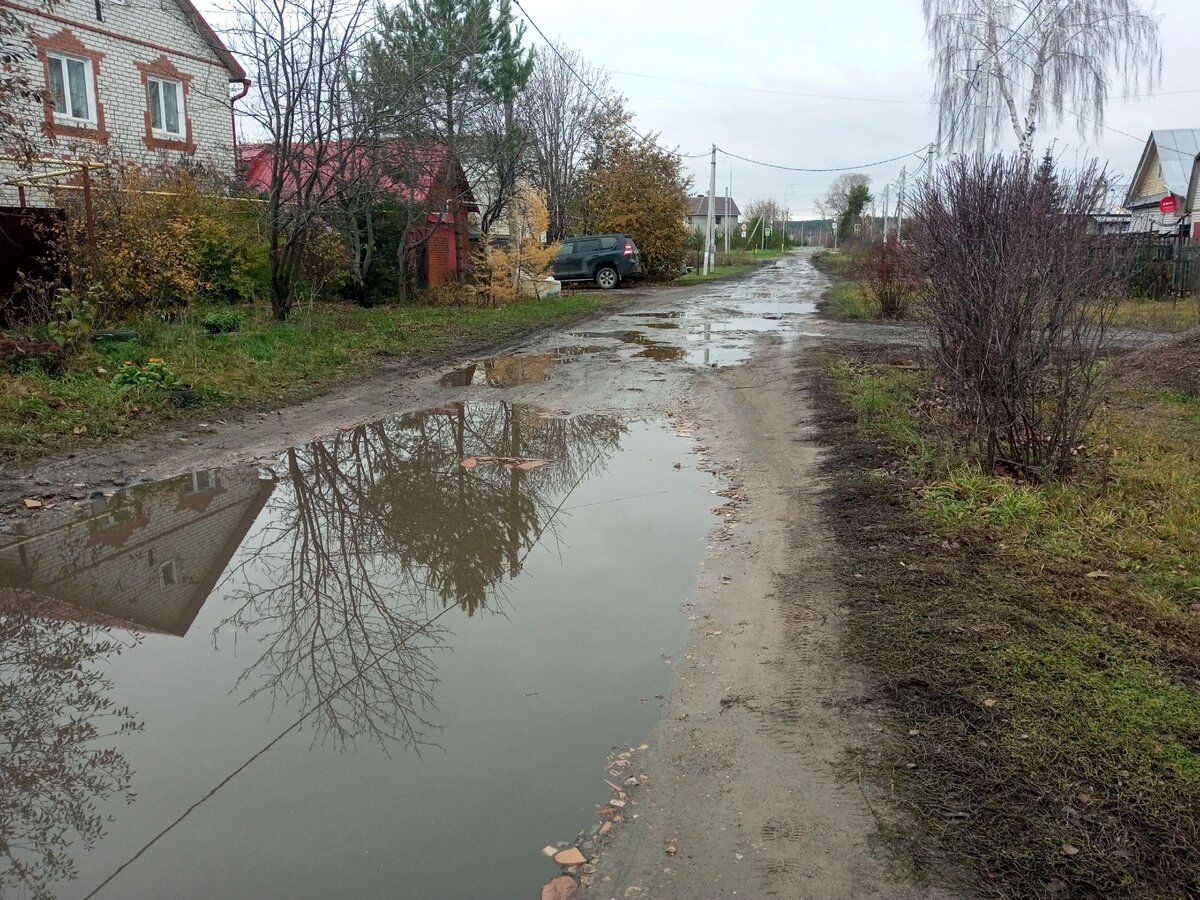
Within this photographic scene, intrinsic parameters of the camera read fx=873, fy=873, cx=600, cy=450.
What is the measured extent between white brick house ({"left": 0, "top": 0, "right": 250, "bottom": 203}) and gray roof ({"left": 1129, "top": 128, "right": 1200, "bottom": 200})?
3379cm

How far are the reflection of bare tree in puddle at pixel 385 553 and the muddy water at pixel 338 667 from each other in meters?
0.02

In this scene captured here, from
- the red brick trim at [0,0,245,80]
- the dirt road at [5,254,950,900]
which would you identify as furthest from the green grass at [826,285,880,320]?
the red brick trim at [0,0,245,80]

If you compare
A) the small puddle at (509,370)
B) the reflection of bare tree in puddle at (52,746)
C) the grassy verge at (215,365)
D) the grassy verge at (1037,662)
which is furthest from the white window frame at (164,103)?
the grassy verge at (1037,662)

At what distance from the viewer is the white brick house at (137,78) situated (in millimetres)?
17969

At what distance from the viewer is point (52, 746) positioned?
3508mm

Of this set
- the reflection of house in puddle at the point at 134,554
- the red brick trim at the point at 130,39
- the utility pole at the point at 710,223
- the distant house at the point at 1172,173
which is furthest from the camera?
the utility pole at the point at 710,223

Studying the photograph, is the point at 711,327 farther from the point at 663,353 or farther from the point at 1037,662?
the point at 1037,662

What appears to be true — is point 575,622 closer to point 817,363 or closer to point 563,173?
point 817,363

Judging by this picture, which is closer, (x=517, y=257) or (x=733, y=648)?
(x=733, y=648)

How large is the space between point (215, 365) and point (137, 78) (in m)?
13.4

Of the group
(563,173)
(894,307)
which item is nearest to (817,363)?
(894,307)

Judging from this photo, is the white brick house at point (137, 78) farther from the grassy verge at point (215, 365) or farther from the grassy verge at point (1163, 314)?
the grassy verge at point (1163, 314)

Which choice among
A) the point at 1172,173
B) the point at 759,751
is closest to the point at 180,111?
the point at 759,751

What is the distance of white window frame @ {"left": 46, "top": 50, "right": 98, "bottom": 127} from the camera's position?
59.2ft
